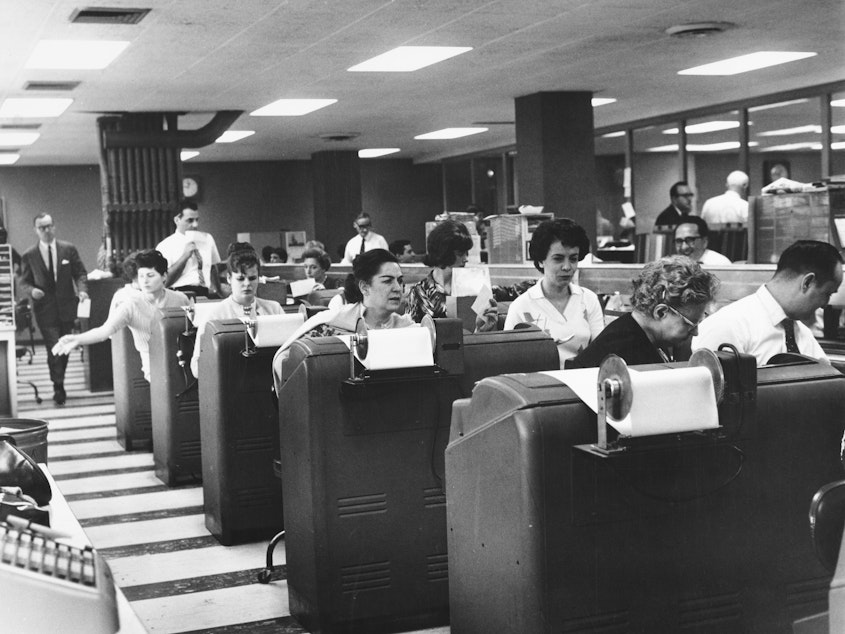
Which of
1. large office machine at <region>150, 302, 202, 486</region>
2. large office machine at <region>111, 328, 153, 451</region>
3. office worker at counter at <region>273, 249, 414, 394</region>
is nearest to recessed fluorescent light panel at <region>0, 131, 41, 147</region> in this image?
large office machine at <region>111, 328, 153, 451</region>

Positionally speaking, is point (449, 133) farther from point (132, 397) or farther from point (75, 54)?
point (132, 397)

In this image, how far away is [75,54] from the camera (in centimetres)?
853

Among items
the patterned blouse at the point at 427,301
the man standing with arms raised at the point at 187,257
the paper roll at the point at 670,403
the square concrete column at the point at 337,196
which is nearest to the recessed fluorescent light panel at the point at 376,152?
the square concrete column at the point at 337,196

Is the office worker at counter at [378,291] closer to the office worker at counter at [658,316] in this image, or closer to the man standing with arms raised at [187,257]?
the office worker at counter at [658,316]

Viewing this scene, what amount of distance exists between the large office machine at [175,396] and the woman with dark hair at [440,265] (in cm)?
141

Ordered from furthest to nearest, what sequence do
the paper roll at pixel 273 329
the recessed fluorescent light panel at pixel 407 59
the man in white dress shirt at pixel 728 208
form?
the man in white dress shirt at pixel 728 208 → the recessed fluorescent light panel at pixel 407 59 → the paper roll at pixel 273 329

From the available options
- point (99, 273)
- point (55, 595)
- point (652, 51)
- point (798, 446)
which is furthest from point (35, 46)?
point (55, 595)

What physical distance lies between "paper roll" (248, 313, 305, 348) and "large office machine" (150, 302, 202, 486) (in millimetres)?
1267

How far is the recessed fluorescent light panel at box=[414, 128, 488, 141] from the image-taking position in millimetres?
15820

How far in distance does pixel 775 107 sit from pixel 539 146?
2999 millimetres

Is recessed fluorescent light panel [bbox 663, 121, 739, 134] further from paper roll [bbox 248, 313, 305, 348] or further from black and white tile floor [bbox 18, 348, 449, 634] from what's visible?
paper roll [bbox 248, 313, 305, 348]

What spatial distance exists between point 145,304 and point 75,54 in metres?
2.96

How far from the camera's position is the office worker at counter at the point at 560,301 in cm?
467

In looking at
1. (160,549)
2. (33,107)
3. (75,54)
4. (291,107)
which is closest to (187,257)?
(75,54)
